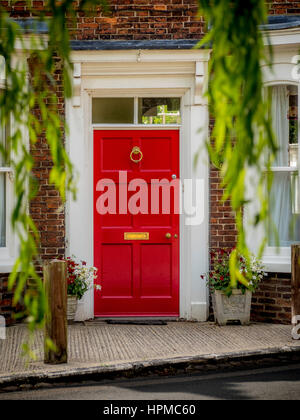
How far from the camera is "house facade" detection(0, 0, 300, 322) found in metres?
8.83

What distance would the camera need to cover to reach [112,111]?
9125 mm

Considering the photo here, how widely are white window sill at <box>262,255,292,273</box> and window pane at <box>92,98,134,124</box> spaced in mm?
2563

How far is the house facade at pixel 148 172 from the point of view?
8828 millimetres

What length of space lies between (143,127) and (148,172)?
1.97 feet

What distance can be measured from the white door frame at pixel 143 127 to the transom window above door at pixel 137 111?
11 centimetres

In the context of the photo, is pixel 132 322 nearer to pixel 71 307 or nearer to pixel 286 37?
pixel 71 307

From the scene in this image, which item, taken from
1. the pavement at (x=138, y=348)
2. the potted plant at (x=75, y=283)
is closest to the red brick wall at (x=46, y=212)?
the potted plant at (x=75, y=283)

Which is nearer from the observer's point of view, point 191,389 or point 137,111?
point 191,389

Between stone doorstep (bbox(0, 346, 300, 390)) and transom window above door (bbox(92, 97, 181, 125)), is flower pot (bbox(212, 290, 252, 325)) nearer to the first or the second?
stone doorstep (bbox(0, 346, 300, 390))

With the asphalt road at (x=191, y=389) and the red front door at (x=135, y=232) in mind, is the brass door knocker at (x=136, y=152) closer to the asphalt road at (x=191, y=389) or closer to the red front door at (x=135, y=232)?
the red front door at (x=135, y=232)

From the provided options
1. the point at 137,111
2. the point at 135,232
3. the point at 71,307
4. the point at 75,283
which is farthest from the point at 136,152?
the point at 71,307
